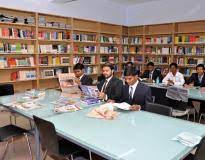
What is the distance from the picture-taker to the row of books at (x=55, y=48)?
5.94 metres

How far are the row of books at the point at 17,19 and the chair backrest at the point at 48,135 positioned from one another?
12.8 feet

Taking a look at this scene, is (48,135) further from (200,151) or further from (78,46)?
(78,46)

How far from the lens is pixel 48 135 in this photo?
82.4 inches

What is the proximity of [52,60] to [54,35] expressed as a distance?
696 mm

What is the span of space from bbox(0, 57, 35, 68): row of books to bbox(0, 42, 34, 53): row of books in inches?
8.1

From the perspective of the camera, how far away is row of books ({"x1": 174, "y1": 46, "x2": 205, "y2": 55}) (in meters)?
6.69

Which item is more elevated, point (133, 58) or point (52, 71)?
point (133, 58)

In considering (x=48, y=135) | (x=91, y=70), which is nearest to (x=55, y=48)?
Result: (x=91, y=70)

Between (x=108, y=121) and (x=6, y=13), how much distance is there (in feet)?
14.5

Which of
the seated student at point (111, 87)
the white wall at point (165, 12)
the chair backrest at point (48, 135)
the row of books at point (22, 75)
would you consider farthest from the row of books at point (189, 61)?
the chair backrest at point (48, 135)

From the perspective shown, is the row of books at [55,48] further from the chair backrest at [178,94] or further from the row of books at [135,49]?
the chair backrest at [178,94]

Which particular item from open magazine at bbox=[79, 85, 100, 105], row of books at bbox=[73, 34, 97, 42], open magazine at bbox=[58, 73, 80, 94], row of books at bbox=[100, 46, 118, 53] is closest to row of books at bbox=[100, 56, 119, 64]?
row of books at bbox=[100, 46, 118, 53]

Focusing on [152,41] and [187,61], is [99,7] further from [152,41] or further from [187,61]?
[187,61]

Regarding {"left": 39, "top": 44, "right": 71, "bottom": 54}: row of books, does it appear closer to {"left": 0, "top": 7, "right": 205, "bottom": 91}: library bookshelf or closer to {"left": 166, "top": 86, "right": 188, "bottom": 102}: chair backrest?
{"left": 0, "top": 7, "right": 205, "bottom": 91}: library bookshelf
